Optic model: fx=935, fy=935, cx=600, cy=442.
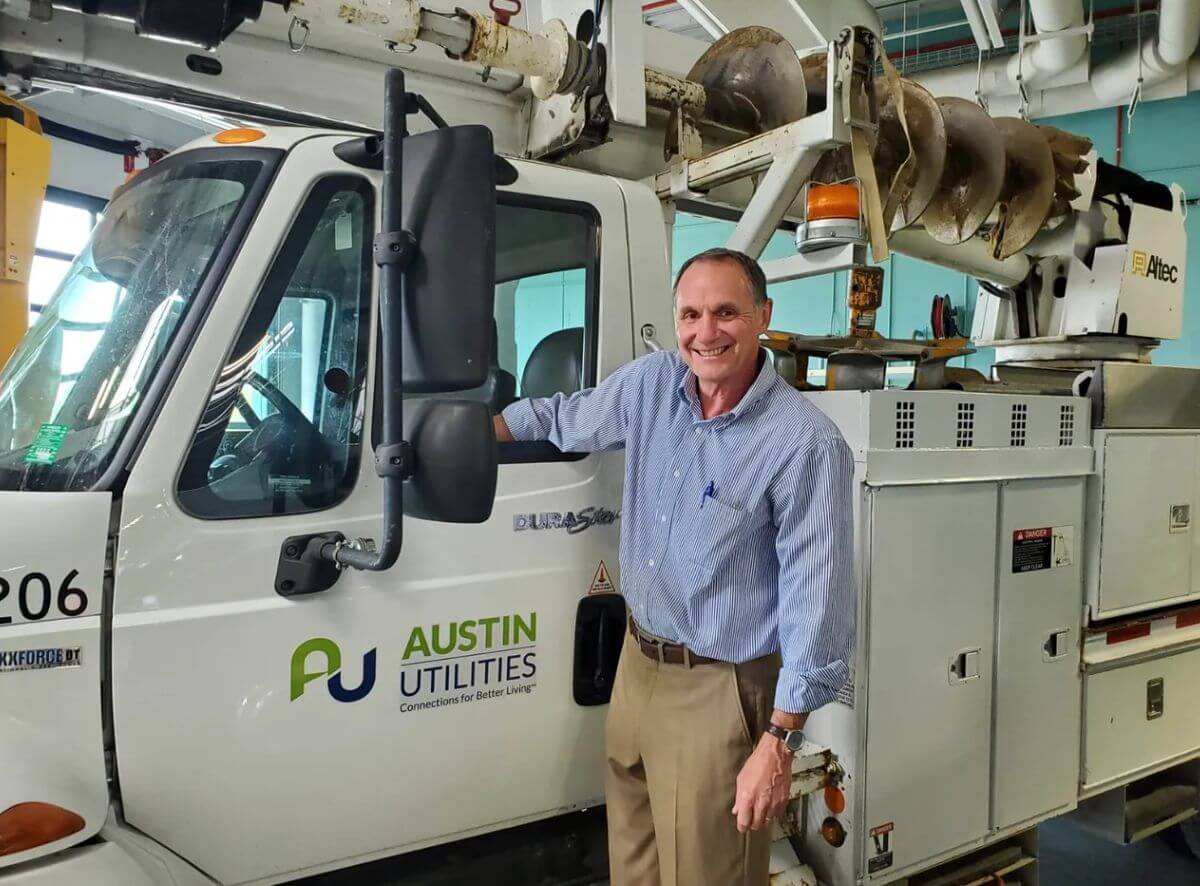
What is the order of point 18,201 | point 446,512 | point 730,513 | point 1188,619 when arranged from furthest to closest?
point 1188,619 → point 18,201 → point 730,513 → point 446,512

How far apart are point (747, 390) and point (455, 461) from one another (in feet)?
2.46

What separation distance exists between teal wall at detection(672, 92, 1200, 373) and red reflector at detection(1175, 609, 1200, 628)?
3.35m

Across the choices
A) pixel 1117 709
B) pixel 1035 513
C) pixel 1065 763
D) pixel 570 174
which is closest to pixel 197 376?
pixel 570 174

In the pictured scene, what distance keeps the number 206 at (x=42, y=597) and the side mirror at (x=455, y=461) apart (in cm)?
57

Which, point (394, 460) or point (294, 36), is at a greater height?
point (294, 36)

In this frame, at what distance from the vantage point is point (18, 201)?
243 cm

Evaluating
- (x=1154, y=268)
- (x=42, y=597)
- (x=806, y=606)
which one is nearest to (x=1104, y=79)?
(x=1154, y=268)

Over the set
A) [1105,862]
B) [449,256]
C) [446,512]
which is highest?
[449,256]

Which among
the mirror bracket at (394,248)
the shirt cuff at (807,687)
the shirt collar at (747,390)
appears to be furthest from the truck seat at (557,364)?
the shirt cuff at (807,687)

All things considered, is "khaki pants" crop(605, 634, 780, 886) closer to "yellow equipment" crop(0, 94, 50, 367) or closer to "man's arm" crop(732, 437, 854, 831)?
"man's arm" crop(732, 437, 854, 831)

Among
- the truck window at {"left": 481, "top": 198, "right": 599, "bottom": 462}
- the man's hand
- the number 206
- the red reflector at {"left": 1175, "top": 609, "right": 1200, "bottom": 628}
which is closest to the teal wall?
the red reflector at {"left": 1175, "top": 609, "right": 1200, "bottom": 628}

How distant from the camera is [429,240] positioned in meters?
1.52

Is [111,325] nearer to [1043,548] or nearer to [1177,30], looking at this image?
[1043,548]

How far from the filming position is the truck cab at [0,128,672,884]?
1.53m
